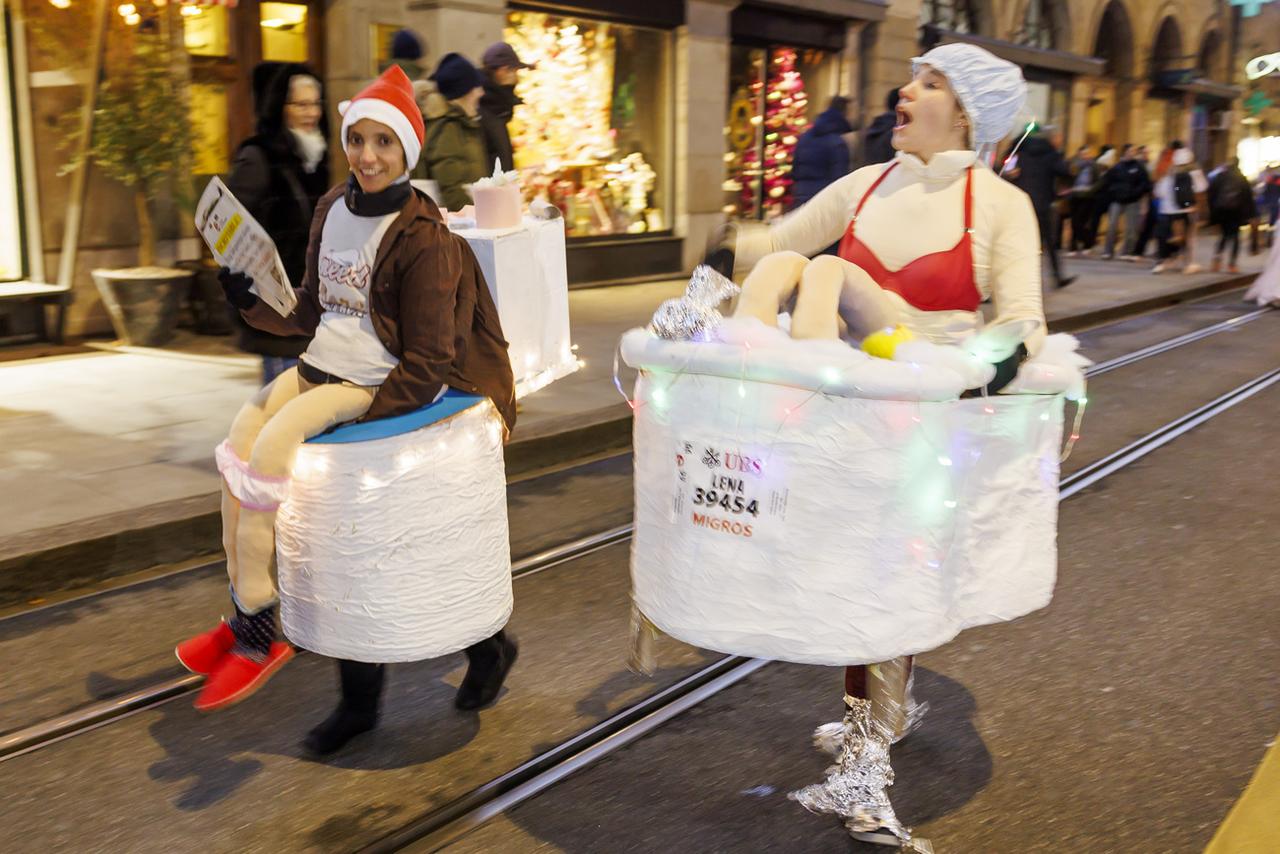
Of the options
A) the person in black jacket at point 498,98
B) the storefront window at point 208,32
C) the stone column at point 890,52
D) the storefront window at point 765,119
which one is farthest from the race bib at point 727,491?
the stone column at point 890,52

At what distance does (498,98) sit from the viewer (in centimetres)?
755

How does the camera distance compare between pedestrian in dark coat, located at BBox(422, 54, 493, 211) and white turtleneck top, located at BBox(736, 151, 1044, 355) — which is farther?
pedestrian in dark coat, located at BBox(422, 54, 493, 211)

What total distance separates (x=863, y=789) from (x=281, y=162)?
3439 mm

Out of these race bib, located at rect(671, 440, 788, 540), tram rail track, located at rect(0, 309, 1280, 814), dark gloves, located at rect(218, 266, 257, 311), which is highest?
dark gloves, located at rect(218, 266, 257, 311)

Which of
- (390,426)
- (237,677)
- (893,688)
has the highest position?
(390,426)

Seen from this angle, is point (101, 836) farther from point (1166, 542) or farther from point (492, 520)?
point (1166, 542)

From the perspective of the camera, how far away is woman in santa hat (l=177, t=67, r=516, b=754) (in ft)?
10.6

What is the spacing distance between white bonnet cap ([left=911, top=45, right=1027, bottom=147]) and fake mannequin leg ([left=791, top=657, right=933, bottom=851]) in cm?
133

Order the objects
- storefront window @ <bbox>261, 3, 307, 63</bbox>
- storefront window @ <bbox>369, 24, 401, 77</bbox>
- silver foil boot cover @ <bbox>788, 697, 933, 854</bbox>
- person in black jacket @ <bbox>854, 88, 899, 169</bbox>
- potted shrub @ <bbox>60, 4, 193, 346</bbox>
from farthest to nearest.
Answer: storefront window @ <bbox>369, 24, 401, 77</bbox>, storefront window @ <bbox>261, 3, 307, 63</bbox>, potted shrub @ <bbox>60, 4, 193, 346</bbox>, person in black jacket @ <bbox>854, 88, 899, 169</bbox>, silver foil boot cover @ <bbox>788, 697, 933, 854</bbox>

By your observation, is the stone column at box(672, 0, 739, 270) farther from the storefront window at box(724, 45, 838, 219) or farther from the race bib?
the race bib

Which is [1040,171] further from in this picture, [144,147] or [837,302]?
[837,302]

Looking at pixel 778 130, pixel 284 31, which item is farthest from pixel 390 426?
pixel 778 130

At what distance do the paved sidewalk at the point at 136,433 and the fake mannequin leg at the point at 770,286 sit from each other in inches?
125

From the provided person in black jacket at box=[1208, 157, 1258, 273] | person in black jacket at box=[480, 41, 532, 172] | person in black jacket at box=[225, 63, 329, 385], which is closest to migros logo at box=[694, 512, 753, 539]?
person in black jacket at box=[225, 63, 329, 385]
